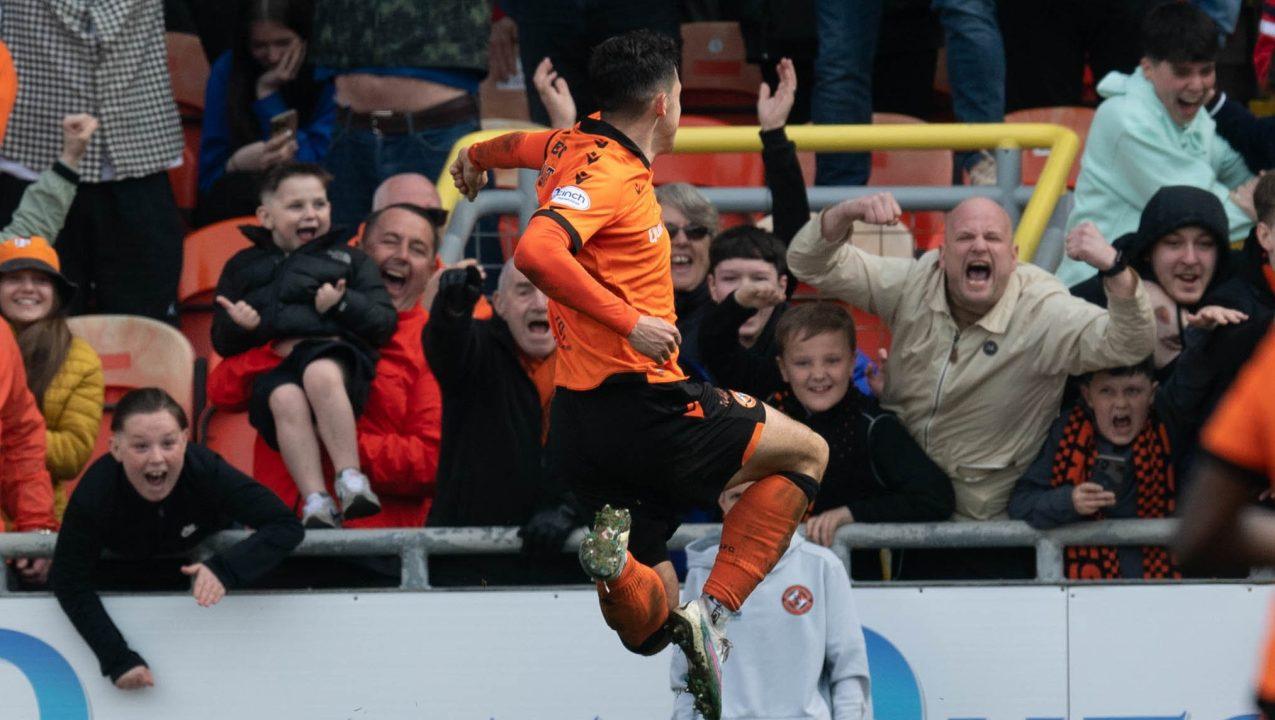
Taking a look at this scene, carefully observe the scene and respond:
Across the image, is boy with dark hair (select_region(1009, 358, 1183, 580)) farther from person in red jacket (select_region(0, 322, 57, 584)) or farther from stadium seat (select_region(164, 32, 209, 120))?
stadium seat (select_region(164, 32, 209, 120))

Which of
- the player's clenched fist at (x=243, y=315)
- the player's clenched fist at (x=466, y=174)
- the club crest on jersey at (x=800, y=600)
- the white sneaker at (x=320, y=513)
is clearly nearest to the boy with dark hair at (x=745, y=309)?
the club crest on jersey at (x=800, y=600)

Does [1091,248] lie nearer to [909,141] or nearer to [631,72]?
[909,141]

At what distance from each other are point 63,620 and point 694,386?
2471mm

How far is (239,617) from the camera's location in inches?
266

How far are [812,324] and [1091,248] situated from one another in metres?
0.94

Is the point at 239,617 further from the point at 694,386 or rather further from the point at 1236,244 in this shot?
the point at 1236,244

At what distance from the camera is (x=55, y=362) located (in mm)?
7465

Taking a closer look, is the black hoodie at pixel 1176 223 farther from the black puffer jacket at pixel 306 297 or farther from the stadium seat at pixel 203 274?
the stadium seat at pixel 203 274

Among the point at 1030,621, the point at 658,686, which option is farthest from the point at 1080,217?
the point at 658,686

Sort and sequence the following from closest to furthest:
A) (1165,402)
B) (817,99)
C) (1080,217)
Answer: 1. (1165,402)
2. (1080,217)
3. (817,99)

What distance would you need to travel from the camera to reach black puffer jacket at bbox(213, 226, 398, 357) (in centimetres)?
716

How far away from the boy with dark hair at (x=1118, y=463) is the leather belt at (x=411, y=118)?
3200 mm

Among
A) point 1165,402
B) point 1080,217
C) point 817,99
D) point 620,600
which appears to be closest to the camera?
point 620,600

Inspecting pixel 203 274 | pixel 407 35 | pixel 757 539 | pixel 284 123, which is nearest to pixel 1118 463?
pixel 757 539
